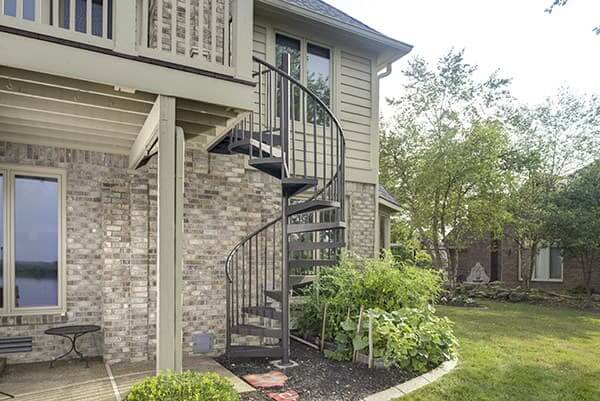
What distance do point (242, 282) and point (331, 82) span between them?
3.45m

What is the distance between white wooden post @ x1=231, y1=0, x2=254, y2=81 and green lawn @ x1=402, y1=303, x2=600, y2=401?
3286 millimetres

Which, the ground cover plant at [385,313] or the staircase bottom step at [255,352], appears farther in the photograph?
the staircase bottom step at [255,352]

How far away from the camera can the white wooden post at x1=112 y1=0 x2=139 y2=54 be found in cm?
315

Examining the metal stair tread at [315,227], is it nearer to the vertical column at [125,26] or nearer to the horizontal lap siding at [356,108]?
the horizontal lap siding at [356,108]

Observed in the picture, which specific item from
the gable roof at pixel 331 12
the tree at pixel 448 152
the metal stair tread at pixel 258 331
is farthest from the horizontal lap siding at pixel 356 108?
the tree at pixel 448 152

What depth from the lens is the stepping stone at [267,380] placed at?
4.27m

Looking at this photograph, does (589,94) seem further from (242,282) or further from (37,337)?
(37,337)

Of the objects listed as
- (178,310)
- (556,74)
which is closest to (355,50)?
(178,310)

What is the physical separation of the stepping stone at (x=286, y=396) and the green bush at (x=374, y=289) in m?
1.45

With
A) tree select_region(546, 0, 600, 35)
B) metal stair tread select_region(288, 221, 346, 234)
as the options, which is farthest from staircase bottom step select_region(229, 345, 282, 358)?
tree select_region(546, 0, 600, 35)

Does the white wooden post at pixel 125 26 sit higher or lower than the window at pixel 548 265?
higher

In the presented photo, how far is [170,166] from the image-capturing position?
10.8 ft

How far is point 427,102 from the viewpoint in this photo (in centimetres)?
1366

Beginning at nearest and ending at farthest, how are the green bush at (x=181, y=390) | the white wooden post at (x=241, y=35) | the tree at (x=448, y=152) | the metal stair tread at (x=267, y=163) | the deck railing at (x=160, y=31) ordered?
the green bush at (x=181, y=390), the deck railing at (x=160, y=31), the white wooden post at (x=241, y=35), the metal stair tread at (x=267, y=163), the tree at (x=448, y=152)
